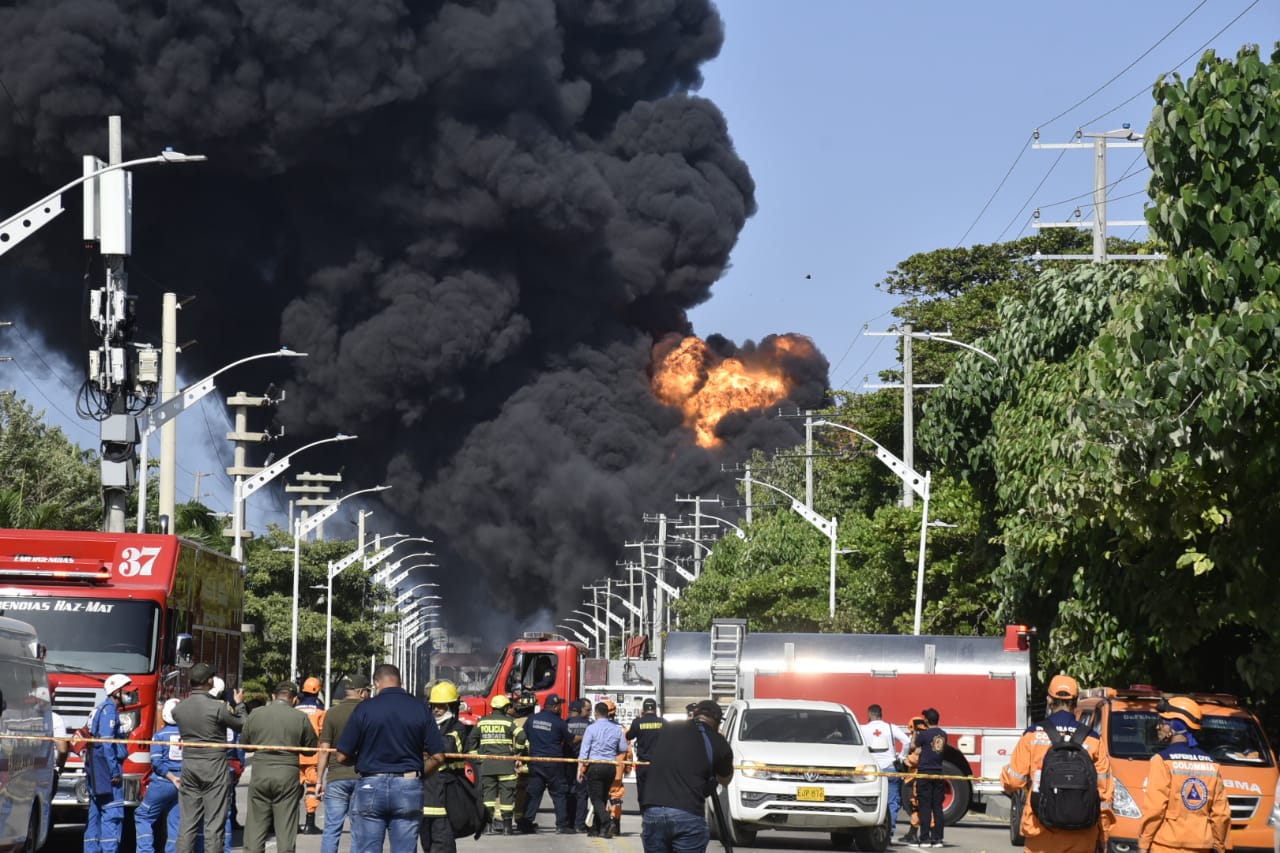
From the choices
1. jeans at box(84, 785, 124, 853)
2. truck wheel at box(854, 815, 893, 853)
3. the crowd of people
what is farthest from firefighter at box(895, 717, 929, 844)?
jeans at box(84, 785, 124, 853)

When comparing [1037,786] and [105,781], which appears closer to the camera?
[1037,786]

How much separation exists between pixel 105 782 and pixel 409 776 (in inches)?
183

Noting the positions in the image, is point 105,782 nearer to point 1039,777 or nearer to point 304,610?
point 1039,777

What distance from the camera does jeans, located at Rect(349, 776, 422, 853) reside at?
1394 centimetres

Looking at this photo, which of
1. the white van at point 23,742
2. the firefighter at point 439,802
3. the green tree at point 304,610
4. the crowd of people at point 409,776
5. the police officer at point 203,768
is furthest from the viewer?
the green tree at point 304,610

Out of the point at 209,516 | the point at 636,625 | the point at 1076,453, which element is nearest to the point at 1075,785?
the point at 1076,453

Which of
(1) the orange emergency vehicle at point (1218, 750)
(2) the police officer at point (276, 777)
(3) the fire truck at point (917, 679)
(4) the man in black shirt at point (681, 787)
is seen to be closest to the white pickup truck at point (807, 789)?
(1) the orange emergency vehicle at point (1218, 750)

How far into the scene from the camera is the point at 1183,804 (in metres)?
14.4

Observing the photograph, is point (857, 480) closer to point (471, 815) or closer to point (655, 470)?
point (655, 470)

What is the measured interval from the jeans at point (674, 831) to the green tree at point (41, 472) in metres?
45.0

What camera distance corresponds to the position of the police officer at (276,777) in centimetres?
1709

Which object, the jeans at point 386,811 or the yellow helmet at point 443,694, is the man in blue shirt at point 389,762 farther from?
the yellow helmet at point 443,694

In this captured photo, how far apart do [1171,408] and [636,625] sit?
11255 centimetres

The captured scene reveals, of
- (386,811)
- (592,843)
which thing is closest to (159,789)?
(386,811)
